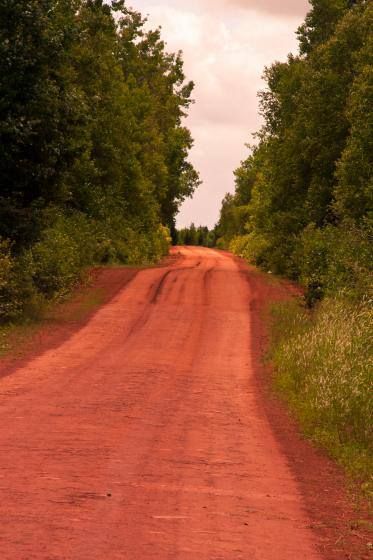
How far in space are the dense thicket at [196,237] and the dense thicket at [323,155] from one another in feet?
231

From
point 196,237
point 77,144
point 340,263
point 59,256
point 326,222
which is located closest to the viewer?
point 77,144

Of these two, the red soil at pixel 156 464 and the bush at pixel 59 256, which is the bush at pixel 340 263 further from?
the bush at pixel 59 256

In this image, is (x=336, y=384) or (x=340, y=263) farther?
(x=340, y=263)

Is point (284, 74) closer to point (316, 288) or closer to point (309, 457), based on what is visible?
point (316, 288)

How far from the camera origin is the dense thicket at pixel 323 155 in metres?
29.9

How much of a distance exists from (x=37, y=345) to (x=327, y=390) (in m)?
9.23

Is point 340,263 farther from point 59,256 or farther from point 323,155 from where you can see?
point 323,155

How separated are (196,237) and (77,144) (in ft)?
336

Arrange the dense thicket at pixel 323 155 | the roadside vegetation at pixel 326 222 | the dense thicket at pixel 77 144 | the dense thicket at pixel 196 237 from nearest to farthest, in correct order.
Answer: the roadside vegetation at pixel 326 222 → the dense thicket at pixel 77 144 → the dense thicket at pixel 323 155 → the dense thicket at pixel 196 237

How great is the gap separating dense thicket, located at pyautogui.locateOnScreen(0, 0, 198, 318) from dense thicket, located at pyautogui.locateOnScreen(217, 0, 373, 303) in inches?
311

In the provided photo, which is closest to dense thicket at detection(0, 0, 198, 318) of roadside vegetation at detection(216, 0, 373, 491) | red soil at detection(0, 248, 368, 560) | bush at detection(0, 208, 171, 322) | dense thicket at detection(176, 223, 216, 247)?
bush at detection(0, 208, 171, 322)

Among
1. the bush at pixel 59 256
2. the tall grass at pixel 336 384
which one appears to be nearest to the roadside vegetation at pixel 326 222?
the tall grass at pixel 336 384

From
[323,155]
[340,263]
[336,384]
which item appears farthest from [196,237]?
[336,384]

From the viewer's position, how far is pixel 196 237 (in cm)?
12794
